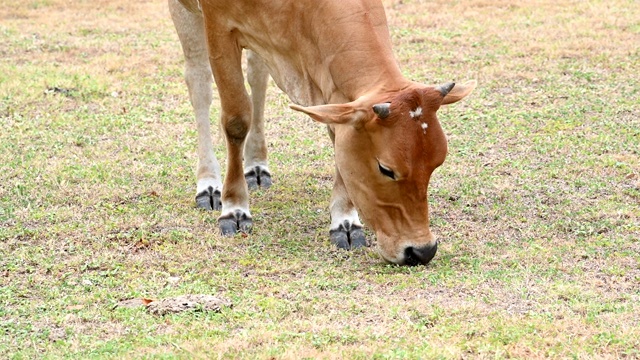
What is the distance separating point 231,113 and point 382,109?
1745 mm

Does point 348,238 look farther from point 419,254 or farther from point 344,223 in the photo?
point 419,254

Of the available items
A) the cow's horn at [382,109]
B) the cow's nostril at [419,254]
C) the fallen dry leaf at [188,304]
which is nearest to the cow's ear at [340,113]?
the cow's horn at [382,109]

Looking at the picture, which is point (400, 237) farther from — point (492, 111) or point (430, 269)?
point (492, 111)

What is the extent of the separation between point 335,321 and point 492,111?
5.06 m

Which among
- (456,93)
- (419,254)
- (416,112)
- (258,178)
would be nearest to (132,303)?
(419,254)

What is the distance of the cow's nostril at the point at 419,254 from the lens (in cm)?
588

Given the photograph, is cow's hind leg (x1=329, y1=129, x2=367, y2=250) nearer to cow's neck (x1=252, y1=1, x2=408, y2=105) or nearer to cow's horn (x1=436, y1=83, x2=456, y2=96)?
cow's neck (x1=252, y1=1, x2=408, y2=105)

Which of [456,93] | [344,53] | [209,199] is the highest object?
[344,53]

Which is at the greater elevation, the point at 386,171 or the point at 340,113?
the point at 340,113

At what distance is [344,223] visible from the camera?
668 centimetres

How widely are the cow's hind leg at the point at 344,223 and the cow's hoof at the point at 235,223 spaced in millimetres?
591

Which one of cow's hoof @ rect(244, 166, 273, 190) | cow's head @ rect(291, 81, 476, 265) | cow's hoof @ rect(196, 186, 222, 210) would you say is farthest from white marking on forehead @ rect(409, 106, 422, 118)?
cow's hoof @ rect(244, 166, 273, 190)

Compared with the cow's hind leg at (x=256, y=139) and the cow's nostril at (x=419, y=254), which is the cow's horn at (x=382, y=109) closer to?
the cow's nostril at (x=419, y=254)

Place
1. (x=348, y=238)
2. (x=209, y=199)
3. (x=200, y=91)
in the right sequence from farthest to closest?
(x=200, y=91), (x=209, y=199), (x=348, y=238)
